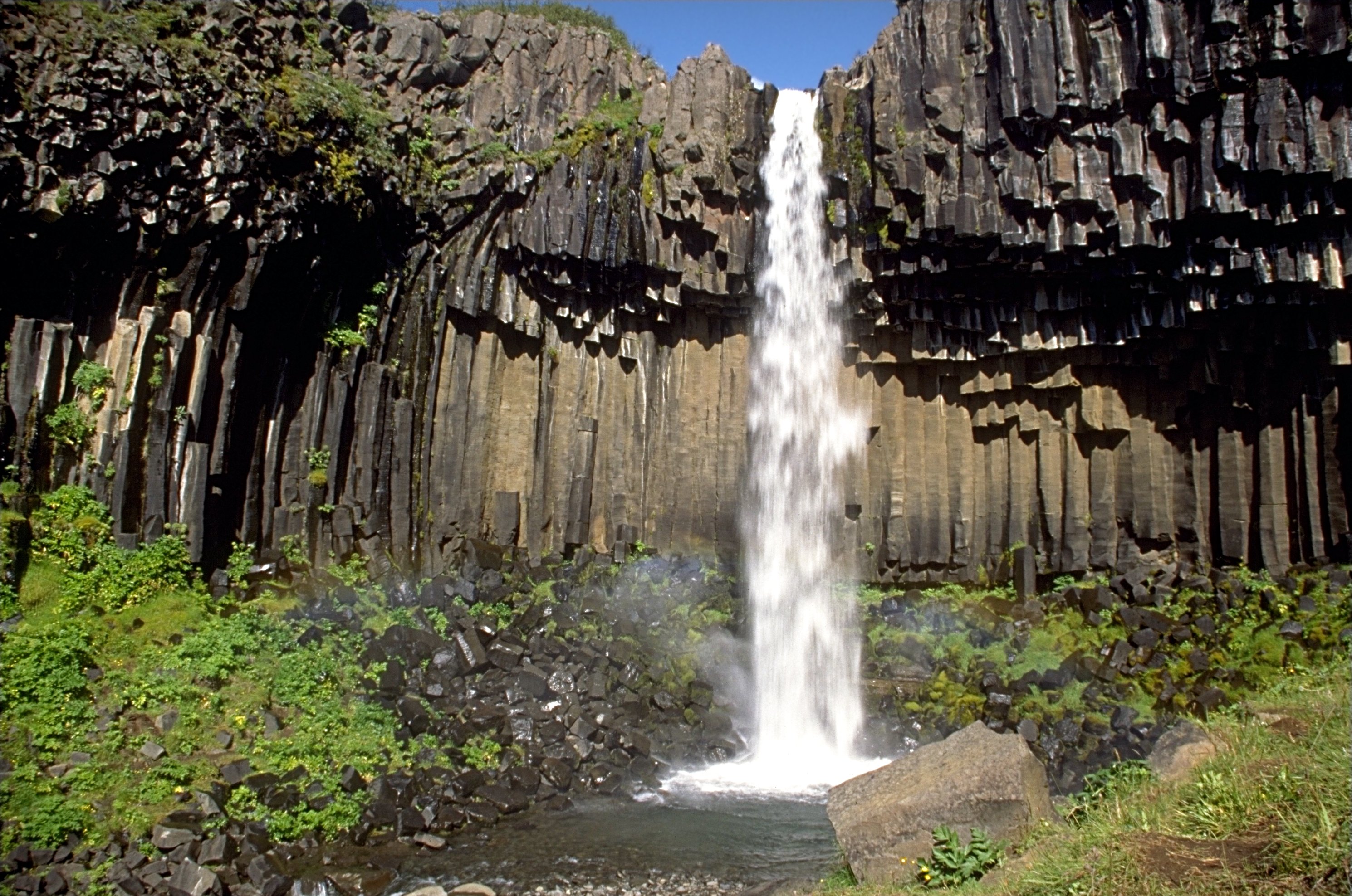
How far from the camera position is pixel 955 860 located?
6090mm

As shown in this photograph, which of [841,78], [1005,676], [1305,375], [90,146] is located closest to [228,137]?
[90,146]

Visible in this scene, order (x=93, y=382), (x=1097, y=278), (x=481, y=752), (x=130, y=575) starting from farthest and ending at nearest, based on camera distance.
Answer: (x=1097, y=278) → (x=93, y=382) → (x=130, y=575) → (x=481, y=752)

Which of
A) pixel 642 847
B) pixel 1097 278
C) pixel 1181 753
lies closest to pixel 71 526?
pixel 642 847

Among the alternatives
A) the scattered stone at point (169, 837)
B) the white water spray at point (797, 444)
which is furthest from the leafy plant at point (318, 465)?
the white water spray at point (797, 444)

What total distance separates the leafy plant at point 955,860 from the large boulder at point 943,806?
97 millimetres

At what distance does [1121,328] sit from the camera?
14680mm

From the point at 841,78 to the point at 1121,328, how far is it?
588cm

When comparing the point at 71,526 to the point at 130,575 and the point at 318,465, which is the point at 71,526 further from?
the point at 318,465

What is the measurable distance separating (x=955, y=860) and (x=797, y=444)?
10.7m

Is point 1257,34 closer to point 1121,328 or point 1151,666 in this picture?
point 1121,328

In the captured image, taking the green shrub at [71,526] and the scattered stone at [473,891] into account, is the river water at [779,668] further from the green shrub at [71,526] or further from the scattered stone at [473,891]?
the green shrub at [71,526]

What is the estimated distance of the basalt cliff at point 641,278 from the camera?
1182 cm

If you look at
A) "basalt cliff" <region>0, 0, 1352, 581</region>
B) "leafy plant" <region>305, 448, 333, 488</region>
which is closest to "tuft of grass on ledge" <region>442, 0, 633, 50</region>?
"basalt cliff" <region>0, 0, 1352, 581</region>

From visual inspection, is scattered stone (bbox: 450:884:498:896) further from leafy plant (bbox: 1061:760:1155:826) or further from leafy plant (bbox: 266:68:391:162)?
leafy plant (bbox: 266:68:391:162)
